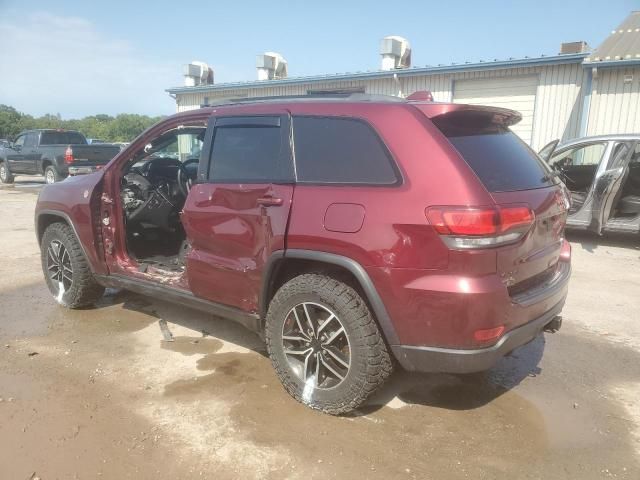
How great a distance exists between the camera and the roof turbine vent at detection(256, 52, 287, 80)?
17.6 m

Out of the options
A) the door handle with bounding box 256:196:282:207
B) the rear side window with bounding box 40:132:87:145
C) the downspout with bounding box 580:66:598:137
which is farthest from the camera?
the rear side window with bounding box 40:132:87:145

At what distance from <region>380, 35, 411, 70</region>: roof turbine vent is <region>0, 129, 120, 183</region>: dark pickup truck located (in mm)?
8351

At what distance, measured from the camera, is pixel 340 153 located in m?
2.84

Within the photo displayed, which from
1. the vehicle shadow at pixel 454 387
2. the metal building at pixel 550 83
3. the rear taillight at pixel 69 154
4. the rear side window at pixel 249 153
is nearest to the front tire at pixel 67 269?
the rear side window at pixel 249 153

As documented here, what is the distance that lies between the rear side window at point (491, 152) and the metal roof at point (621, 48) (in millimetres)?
9197

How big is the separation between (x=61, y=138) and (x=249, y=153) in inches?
632

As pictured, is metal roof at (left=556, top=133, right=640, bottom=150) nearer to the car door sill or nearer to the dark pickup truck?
the car door sill

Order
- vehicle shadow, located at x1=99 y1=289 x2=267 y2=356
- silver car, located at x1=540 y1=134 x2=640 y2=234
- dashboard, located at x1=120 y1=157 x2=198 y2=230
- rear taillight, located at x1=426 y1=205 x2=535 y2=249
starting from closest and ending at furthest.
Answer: rear taillight, located at x1=426 y1=205 x2=535 y2=249 → vehicle shadow, located at x1=99 y1=289 x2=267 y2=356 → dashboard, located at x1=120 y1=157 x2=198 y2=230 → silver car, located at x1=540 y1=134 x2=640 y2=234

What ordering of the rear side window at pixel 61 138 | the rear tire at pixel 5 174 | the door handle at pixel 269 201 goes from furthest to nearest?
the rear tire at pixel 5 174, the rear side window at pixel 61 138, the door handle at pixel 269 201

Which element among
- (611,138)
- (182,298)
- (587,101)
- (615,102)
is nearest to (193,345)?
(182,298)

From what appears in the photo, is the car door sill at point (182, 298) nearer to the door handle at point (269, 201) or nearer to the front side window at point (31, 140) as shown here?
the door handle at point (269, 201)

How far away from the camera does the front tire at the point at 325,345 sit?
2.70 m

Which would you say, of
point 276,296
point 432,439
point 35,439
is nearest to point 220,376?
point 276,296

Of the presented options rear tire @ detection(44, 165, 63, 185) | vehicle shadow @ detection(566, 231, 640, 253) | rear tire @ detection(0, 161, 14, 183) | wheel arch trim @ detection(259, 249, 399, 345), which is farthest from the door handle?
rear tire @ detection(0, 161, 14, 183)
